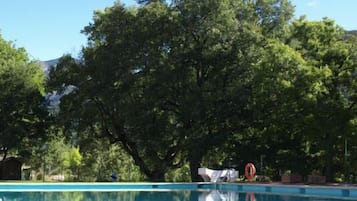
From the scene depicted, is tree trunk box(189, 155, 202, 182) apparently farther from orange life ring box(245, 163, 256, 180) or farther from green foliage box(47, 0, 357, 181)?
orange life ring box(245, 163, 256, 180)

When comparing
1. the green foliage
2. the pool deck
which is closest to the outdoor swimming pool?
the pool deck

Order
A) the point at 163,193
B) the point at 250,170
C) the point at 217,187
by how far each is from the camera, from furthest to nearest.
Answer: the point at 250,170
the point at 217,187
the point at 163,193

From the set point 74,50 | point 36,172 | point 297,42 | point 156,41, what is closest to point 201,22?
point 156,41

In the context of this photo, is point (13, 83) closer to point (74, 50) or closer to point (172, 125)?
point (74, 50)

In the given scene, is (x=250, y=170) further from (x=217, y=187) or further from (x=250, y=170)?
(x=217, y=187)

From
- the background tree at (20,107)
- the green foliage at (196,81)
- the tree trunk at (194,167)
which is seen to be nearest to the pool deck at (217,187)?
the green foliage at (196,81)

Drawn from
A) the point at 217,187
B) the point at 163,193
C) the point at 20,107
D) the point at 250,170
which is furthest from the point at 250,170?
the point at 20,107

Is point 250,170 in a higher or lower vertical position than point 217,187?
higher

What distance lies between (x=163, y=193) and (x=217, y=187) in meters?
3.31

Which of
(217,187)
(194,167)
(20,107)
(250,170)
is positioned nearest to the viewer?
(217,187)

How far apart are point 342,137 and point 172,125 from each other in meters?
10.0

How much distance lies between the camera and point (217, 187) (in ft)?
72.9

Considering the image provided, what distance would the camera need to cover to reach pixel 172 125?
93.7ft

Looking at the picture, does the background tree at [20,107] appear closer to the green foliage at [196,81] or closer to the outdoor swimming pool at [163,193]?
the green foliage at [196,81]
